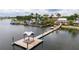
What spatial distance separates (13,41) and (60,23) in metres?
1.30

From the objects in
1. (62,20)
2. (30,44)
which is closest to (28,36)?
(30,44)

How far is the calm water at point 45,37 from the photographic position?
3086mm

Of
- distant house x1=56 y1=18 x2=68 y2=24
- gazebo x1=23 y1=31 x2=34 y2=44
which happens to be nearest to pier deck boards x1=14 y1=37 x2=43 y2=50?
gazebo x1=23 y1=31 x2=34 y2=44

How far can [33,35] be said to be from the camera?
319 cm

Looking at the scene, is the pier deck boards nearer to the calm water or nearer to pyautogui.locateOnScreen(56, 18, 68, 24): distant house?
the calm water

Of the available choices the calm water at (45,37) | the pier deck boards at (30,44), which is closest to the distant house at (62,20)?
the calm water at (45,37)

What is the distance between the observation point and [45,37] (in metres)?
3.25

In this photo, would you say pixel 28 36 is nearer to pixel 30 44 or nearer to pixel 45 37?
pixel 30 44

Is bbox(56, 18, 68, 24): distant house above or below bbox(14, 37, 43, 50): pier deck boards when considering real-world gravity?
above

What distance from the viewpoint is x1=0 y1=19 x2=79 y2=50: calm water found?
10.1 ft

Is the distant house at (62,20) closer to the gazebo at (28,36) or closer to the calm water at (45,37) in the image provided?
the calm water at (45,37)
